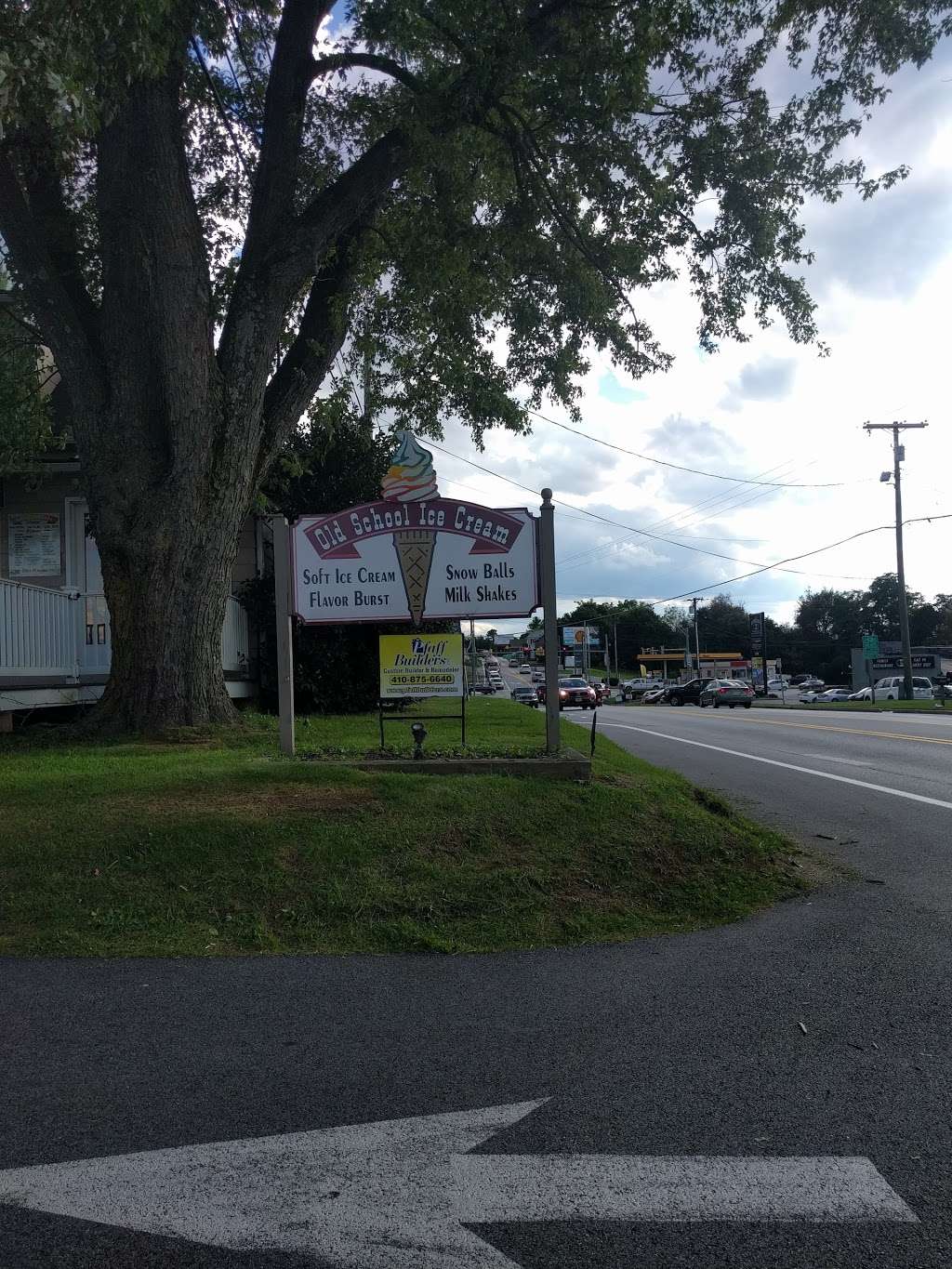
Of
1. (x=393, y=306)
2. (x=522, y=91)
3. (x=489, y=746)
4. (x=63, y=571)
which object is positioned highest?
(x=522, y=91)

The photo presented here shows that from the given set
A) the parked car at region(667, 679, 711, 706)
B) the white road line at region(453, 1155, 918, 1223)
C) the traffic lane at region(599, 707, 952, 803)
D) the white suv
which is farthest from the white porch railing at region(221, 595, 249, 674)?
the parked car at region(667, 679, 711, 706)

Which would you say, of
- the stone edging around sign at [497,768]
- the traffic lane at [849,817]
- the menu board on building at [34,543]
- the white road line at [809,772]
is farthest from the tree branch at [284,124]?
the white road line at [809,772]

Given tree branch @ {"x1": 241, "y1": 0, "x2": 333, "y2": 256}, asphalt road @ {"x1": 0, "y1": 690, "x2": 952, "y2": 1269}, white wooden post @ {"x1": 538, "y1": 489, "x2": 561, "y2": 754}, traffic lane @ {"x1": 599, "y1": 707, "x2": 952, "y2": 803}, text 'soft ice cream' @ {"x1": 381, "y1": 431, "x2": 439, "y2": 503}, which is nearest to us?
asphalt road @ {"x1": 0, "y1": 690, "x2": 952, "y2": 1269}

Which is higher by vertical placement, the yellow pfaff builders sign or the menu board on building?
the menu board on building

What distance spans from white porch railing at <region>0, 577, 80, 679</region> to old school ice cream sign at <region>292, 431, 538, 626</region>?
15.3 ft

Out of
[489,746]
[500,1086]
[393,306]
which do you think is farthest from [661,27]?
[500,1086]

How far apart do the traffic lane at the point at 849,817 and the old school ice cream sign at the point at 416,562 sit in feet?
11.7

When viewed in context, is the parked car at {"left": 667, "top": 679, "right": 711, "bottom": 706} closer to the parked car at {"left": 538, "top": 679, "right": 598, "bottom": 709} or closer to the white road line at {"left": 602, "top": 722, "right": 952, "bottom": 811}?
the parked car at {"left": 538, "top": 679, "right": 598, "bottom": 709}

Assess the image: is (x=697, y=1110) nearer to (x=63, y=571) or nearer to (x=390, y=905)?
(x=390, y=905)

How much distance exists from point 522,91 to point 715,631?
142766mm

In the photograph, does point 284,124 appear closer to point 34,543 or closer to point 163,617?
point 163,617

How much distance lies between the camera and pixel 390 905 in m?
5.96

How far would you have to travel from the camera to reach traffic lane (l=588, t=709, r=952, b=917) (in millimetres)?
7435

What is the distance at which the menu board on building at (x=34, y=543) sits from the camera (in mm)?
16484
